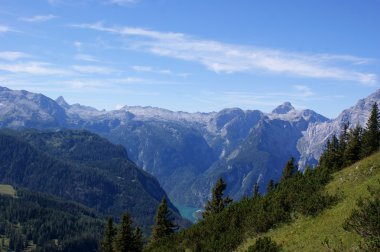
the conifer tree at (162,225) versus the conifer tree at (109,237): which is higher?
the conifer tree at (162,225)

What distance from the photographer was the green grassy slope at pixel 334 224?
31.6 m

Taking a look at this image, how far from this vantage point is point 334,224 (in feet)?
114

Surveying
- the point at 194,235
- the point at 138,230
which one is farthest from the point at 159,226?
the point at 194,235

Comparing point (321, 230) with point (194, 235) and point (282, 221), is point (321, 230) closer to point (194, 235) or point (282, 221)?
point (282, 221)

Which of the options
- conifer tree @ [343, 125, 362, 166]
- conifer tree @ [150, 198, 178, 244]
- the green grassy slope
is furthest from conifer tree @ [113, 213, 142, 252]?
conifer tree @ [343, 125, 362, 166]

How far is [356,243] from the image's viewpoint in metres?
29.0

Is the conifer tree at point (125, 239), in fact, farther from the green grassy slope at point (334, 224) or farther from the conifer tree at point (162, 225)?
the green grassy slope at point (334, 224)

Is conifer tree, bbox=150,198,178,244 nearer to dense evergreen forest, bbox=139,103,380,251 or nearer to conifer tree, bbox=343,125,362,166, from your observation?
dense evergreen forest, bbox=139,103,380,251

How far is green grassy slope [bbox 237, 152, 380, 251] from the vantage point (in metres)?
31.6

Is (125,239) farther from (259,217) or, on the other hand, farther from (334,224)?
(334,224)

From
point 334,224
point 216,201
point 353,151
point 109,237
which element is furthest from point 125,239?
point 334,224

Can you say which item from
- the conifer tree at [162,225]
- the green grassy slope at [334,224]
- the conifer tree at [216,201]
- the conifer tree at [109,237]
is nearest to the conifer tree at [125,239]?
Answer: the conifer tree at [162,225]

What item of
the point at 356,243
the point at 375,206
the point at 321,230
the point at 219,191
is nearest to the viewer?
the point at 375,206

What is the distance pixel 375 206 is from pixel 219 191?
55909mm
